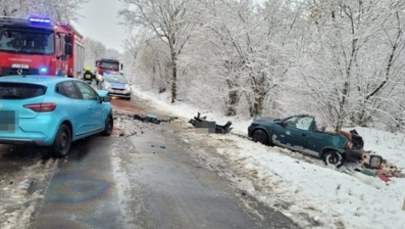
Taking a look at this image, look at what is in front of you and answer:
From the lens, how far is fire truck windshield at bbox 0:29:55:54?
13.0m

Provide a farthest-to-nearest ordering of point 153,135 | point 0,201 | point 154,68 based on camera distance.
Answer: point 154,68, point 153,135, point 0,201

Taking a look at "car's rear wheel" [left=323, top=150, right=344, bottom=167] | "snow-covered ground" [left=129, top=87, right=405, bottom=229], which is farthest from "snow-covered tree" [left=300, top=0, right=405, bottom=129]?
"snow-covered ground" [left=129, top=87, right=405, bottom=229]

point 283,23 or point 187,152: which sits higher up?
point 283,23

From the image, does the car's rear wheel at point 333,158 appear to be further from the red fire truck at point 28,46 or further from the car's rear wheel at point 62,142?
the red fire truck at point 28,46

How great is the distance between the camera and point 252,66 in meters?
18.4

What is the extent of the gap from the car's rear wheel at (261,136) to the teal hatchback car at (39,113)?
6.83 m

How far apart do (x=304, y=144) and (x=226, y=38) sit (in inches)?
330

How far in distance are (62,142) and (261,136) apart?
743cm

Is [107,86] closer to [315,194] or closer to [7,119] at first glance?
[7,119]

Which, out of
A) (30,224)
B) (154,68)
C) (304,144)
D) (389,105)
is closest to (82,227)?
(30,224)

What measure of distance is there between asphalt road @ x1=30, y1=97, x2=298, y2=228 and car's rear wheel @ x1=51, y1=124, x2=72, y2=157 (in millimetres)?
198

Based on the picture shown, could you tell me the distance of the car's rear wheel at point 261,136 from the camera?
44.6 ft

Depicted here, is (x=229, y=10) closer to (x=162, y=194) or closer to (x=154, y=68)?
(x=162, y=194)

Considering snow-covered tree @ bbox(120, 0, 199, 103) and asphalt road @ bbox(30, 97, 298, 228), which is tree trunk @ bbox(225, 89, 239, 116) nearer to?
snow-covered tree @ bbox(120, 0, 199, 103)
